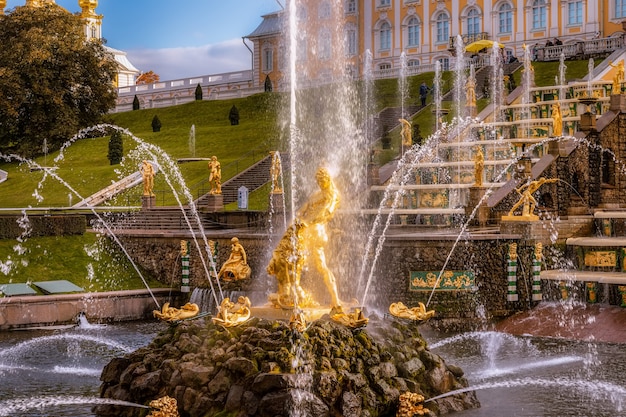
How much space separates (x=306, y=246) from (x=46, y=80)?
42.4 m

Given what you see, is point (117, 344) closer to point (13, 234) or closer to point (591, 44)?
point (13, 234)

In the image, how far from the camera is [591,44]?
51.5 m

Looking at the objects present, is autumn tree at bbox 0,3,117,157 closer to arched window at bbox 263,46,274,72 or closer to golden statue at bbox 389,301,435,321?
arched window at bbox 263,46,274,72

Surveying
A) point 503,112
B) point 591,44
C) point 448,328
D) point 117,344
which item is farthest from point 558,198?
point 591,44

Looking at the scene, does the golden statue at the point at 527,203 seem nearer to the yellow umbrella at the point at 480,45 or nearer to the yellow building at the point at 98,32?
the yellow umbrella at the point at 480,45

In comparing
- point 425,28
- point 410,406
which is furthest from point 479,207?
point 425,28

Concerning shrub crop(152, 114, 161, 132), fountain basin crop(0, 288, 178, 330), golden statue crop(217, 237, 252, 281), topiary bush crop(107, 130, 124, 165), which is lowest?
fountain basin crop(0, 288, 178, 330)

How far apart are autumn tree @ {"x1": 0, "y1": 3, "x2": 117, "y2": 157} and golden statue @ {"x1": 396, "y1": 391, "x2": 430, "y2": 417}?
43352 millimetres

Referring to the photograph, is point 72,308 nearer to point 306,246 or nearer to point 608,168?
point 306,246

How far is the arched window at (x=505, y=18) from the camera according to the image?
6097 centimetres

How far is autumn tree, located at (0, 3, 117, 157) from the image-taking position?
54562 mm

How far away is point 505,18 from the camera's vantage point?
61281 mm

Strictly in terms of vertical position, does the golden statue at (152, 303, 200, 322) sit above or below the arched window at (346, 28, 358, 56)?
below

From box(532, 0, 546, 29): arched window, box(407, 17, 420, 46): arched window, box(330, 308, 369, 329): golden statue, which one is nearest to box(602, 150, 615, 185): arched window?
box(330, 308, 369, 329): golden statue
